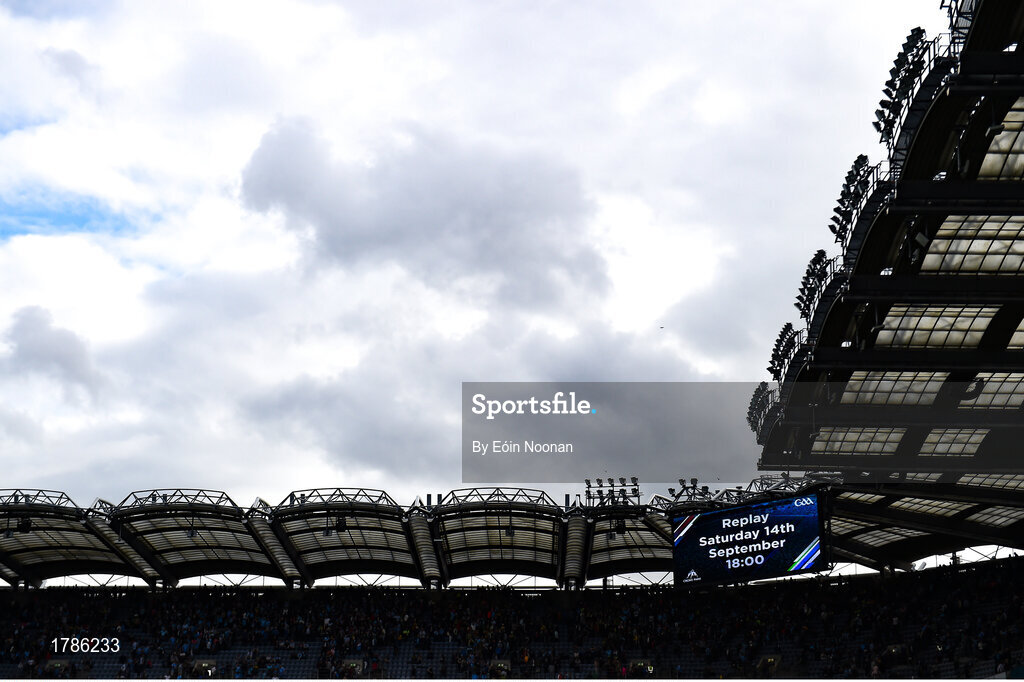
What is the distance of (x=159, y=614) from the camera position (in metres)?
63.8

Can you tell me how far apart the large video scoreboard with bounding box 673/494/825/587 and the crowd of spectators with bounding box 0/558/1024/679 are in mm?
8581

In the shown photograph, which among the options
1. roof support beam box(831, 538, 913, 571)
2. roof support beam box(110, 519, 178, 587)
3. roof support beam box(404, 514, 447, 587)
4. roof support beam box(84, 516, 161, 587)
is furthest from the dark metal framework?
roof support beam box(84, 516, 161, 587)

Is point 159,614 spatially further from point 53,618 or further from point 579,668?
point 579,668

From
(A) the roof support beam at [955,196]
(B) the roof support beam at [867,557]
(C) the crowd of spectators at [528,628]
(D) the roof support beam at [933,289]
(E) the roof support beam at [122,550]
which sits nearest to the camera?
(A) the roof support beam at [955,196]

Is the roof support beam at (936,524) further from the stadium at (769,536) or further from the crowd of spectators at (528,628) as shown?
the crowd of spectators at (528,628)

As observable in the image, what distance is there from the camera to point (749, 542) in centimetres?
4856

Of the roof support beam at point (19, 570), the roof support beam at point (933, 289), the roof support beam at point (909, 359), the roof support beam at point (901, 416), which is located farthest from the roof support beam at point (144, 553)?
the roof support beam at point (933, 289)

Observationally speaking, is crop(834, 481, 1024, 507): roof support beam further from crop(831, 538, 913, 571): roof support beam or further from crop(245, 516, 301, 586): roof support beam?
crop(245, 516, 301, 586): roof support beam

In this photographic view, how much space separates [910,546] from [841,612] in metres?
6.77

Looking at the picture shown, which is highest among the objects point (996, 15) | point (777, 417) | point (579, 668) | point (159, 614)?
point (996, 15)

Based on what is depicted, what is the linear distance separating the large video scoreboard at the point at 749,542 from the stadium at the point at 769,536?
103mm

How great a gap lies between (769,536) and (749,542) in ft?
3.29

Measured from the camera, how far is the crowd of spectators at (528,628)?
183 feet

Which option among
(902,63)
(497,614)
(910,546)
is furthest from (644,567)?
(902,63)
